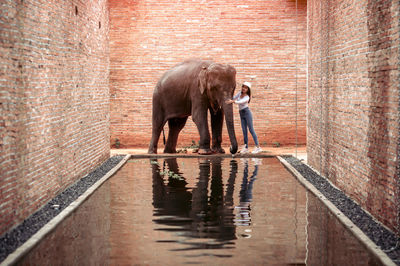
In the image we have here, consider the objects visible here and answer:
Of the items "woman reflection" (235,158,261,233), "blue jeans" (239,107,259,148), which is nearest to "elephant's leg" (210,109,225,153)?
"blue jeans" (239,107,259,148)

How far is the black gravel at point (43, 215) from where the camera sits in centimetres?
693

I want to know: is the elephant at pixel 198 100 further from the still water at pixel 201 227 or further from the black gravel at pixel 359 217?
the still water at pixel 201 227

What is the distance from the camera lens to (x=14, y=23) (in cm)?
801

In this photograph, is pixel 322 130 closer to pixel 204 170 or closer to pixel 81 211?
pixel 204 170

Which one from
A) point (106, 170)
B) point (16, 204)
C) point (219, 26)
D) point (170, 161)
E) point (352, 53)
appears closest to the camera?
point (16, 204)

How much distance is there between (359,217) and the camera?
845 centimetres

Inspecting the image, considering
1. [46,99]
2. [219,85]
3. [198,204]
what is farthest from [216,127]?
[46,99]

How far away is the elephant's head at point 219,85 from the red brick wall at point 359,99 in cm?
269

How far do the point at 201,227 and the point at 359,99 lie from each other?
2.89 m

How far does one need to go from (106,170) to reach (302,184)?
398 centimetres

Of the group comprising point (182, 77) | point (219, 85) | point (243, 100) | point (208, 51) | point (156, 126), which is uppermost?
point (208, 51)

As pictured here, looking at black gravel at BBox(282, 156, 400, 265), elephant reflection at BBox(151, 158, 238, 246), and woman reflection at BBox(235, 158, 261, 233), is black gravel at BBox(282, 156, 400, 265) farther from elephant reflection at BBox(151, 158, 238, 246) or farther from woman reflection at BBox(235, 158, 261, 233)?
elephant reflection at BBox(151, 158, 238, 246)

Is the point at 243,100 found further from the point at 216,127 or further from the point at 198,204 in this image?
the point at 198,204

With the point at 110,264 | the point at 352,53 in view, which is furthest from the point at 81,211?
the point at 352,53
